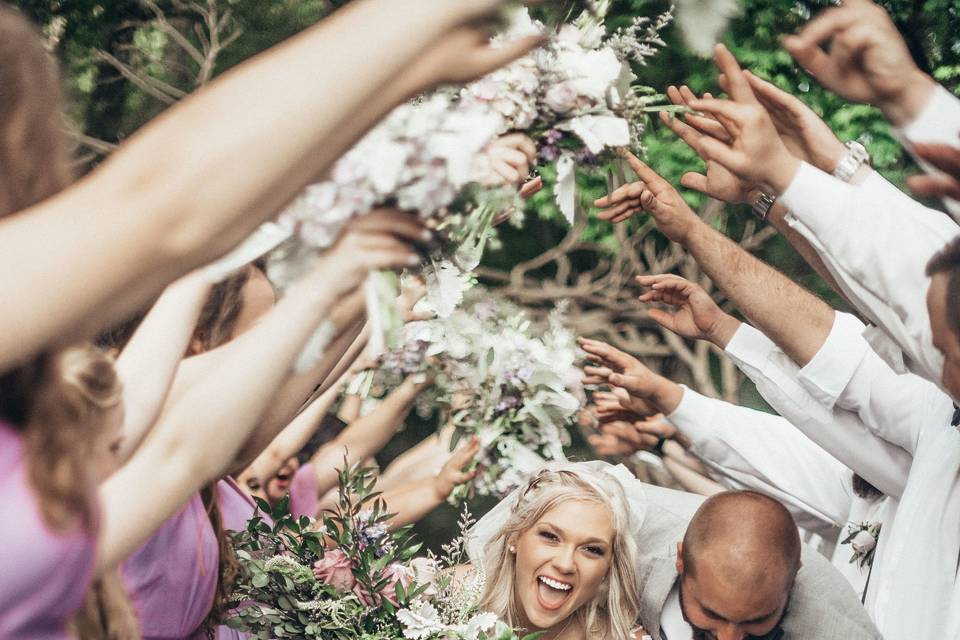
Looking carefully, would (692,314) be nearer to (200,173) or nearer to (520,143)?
(520,143)

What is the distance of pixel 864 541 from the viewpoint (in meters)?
3.00

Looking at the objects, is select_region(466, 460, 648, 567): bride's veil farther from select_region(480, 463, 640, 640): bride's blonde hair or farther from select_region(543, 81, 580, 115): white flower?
select_region(543, 81, 580, 115): white flower

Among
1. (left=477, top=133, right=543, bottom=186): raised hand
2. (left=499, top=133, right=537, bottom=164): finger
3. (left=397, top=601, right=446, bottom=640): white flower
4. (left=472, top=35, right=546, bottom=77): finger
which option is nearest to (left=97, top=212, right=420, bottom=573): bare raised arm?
(left=472, top=35, right=546, bottom=77): finger

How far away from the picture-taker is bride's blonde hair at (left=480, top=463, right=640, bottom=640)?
294 centimetres

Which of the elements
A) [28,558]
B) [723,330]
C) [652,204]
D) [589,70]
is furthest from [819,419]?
[28,558]

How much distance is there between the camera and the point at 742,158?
1916 mm

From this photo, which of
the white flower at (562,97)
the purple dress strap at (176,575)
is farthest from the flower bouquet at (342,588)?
the white flower at (562,97)

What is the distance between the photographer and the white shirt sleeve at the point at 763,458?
3.37 m

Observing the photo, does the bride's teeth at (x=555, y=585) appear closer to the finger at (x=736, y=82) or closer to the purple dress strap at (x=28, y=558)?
the finger at (x=736, y=82)

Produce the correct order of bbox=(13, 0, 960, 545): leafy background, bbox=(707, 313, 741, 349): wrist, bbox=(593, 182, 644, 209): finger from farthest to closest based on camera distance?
bbox=(13, 0, 960, 545): leafy background, bbox=(707, 313, 741, 349): wrist, bbox=(593, 182, 644, 209): finger

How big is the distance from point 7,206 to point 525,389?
2.52 meters

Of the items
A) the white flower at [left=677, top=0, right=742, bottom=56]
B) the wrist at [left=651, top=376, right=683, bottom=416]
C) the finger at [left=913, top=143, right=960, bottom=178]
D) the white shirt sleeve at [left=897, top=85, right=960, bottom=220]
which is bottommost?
the wrist at [left=651, top=376, right=683, bottom=416]

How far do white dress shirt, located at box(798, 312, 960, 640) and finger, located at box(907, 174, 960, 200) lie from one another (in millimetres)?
1179

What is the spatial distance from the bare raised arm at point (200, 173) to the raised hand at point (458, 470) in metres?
2.60
